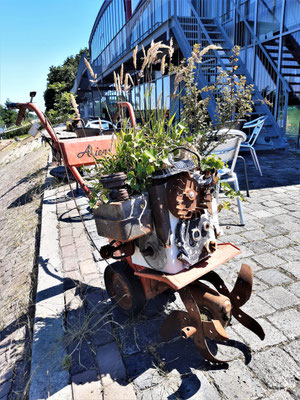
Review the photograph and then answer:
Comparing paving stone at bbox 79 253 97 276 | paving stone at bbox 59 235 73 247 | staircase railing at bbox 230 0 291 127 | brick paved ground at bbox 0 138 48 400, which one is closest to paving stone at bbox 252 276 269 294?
paving stone at bbox 79 253 97 276

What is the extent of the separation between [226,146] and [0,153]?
73.5 feet

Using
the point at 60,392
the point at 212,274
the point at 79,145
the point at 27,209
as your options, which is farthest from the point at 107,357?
the point at 27,209

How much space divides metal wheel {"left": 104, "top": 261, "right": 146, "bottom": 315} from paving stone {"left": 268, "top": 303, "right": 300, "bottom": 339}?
3.14 ft

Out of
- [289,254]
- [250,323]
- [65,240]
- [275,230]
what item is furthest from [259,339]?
[65,240]

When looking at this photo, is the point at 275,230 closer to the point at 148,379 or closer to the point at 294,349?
the point at 294,349

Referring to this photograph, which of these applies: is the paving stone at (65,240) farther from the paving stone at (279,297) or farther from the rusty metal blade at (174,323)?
the paving stone at (279,297)

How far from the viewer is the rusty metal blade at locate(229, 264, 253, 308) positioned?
6.34 ft

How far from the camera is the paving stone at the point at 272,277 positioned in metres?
2.66

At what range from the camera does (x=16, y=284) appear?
129 inches

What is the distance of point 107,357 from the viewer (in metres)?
1.94

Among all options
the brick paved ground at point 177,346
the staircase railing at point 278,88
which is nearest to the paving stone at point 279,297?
the brick paved ground at point 177,346

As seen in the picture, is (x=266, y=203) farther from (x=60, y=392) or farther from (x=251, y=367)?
(x=60, y=392)

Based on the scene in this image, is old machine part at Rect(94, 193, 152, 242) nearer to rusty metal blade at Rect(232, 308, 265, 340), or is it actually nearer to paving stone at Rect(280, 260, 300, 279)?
rusty metal blade at Rect(232, 308, 265, 340)

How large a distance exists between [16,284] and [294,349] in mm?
2713
